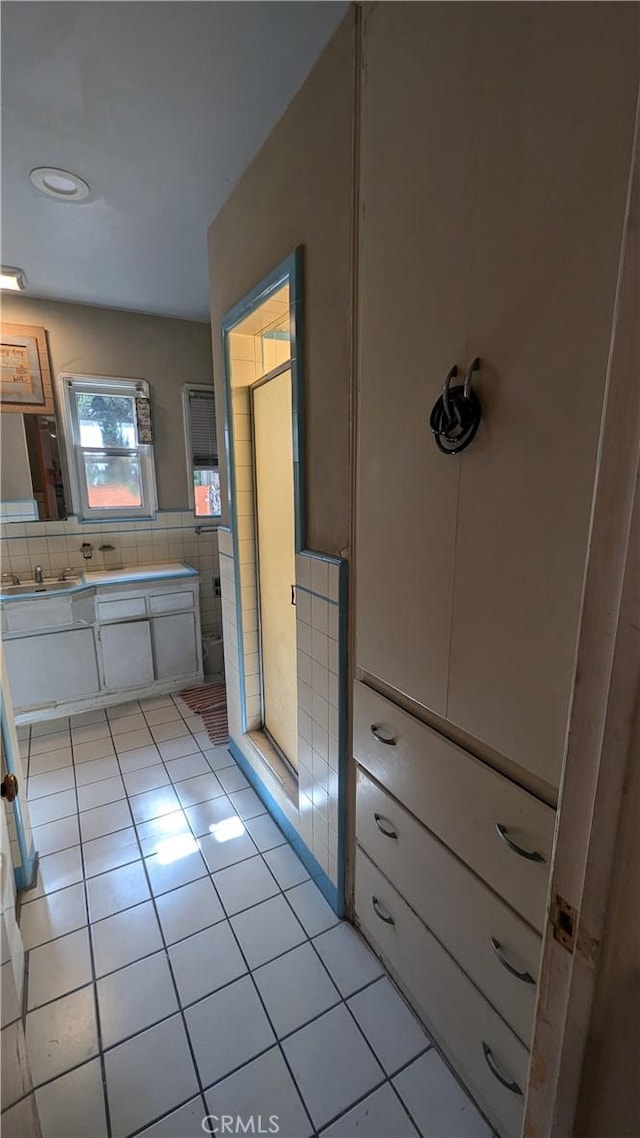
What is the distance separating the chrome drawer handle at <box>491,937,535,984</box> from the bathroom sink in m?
2.79

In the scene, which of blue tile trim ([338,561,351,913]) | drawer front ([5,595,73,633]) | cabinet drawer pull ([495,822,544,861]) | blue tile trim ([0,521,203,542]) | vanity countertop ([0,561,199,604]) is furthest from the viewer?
blue tile trim ([0,521,203,542])

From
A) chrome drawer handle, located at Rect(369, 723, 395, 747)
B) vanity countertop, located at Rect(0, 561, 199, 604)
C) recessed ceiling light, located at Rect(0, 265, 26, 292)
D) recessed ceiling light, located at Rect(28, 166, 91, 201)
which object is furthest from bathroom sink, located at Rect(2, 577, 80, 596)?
chrome drawer handle, located at Rect(369, 723, 395, 747)

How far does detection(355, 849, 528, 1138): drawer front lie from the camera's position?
3.19ft

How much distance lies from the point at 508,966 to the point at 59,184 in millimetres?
2890

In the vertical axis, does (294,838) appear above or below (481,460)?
below

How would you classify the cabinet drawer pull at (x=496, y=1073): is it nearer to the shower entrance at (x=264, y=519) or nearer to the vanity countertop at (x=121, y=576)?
the shower entrance at (x=264, y=519)

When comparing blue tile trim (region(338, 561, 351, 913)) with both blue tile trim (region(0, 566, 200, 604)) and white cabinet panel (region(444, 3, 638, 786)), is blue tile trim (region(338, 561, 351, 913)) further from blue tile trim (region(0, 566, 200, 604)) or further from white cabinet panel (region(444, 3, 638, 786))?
blue tile trim (region(0, 566, 200, 604))

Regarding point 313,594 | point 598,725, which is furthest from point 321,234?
point 598,725

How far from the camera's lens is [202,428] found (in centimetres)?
345

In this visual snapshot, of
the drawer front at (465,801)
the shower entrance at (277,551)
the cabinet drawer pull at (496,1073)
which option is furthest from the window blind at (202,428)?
the cabinet drawer pull at (496,1073)

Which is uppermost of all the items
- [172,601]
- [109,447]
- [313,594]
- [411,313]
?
[411,313]

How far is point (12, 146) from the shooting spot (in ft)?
5.04

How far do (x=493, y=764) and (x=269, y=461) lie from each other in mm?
1518

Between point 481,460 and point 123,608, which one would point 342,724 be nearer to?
point 481,460
